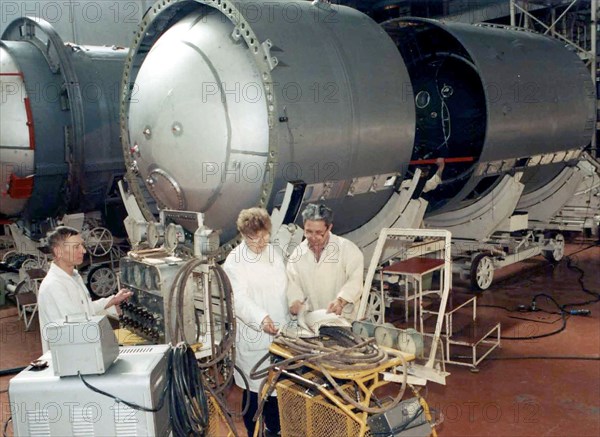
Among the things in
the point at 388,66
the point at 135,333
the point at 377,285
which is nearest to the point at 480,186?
the point at 377,285

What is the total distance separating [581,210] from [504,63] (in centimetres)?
244

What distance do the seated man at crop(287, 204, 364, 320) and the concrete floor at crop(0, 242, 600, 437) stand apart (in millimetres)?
892

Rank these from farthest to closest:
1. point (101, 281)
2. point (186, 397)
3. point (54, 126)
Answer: point (101, 281)
point (54, 126)
point (186, 397)

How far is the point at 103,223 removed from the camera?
6.50 meters

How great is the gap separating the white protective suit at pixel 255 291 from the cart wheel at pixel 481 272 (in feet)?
10.5

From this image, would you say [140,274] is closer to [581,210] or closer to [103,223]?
[103,223]

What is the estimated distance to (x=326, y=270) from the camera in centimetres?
321

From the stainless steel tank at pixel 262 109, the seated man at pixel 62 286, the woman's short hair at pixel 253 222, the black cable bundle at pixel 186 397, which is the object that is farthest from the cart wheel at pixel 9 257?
the black cable bundle at pixel 186 397

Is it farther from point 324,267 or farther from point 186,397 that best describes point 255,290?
point 186,397

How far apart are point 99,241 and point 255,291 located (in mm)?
3440

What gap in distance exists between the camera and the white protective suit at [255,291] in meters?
2.95

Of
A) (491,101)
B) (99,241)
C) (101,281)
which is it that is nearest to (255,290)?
(491,101)

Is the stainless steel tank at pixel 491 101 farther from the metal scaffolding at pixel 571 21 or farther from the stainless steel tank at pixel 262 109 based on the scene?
the metal scaffolding at pixel 571 21

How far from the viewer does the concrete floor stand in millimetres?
3361
